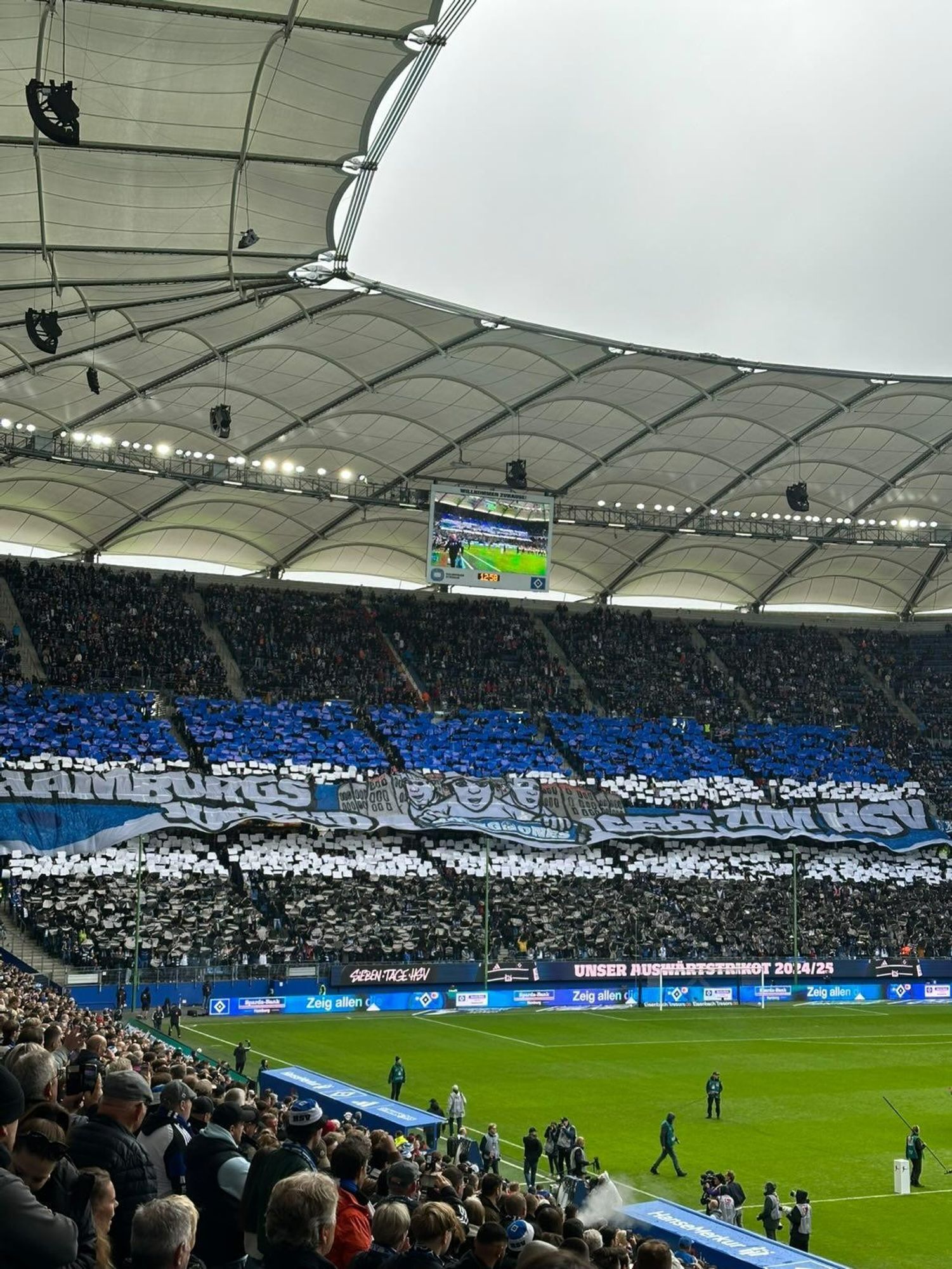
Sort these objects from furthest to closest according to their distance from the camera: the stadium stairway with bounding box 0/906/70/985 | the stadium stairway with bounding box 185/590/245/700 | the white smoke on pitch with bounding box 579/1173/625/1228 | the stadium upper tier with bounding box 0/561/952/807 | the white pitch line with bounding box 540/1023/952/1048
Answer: the stadium stairway with bounding box 185/590/245/700 → the stadium upper tier with bounding box 0/561/952/807 → the stadium stairway with bounding box 0/906/70/985 → the white pitch line with bounding box 540/1023/952/1048 → the white smoke on pitch with bounding box 579/1173/625/1228

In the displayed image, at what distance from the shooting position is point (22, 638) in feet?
211

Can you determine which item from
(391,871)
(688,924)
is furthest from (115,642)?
(688,924)

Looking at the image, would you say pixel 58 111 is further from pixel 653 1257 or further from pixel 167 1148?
pixel 653 1257

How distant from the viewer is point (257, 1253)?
25.3 feet

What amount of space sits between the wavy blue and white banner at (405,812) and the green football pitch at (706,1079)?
10605 mm

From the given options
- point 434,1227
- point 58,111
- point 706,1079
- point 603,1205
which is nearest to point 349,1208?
point 434,1227

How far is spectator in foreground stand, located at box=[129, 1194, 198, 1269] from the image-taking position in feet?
17.6

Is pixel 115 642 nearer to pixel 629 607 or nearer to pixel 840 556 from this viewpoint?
pixel 629 607

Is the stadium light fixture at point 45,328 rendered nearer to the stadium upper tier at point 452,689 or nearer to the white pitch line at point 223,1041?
the white pitch line at point 223,1041

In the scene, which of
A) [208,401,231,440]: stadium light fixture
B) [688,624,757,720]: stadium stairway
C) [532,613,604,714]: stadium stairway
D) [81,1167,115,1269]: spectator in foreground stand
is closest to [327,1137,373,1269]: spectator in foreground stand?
[81,1167,115,1269]: spectator in foreground stand

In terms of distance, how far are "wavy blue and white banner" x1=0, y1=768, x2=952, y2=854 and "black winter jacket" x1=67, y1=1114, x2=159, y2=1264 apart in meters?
Answer: 45.4

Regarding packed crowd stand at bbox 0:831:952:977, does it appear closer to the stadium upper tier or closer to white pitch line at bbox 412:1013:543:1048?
white pitch line at bbox 412:1013:543:1048

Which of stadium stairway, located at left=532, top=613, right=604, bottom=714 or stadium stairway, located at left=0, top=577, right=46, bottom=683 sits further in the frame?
stadium stairway, located at left=532, top=613, right=604, bottom=714

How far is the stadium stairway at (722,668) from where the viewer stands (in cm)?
7844
